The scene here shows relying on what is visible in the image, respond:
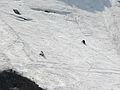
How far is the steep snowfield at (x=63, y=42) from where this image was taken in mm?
15716

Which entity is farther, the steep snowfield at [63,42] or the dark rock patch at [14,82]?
the steep snowfield at [63,42]

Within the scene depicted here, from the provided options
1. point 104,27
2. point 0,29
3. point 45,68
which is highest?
point 104,27

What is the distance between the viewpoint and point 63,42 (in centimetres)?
2017

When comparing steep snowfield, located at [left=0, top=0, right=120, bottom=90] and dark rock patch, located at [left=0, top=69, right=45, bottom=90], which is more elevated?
steep snowfield, located at [left=0, top=0, right=120, bottom=90]

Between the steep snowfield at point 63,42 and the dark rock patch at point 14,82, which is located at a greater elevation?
the steep snowfield at point 63,42

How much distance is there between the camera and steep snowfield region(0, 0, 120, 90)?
51.6ft

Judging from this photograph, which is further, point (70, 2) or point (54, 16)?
point (70, 2)

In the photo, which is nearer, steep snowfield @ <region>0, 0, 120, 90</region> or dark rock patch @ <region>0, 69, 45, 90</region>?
dark rock patch @ <region>0, 69, 45, 90</region>

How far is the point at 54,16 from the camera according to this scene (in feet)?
77.8

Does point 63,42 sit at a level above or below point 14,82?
above

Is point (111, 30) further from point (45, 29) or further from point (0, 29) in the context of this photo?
point (0, 29)

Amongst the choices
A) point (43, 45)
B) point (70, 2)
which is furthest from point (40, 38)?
point (70, 2)

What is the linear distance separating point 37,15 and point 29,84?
9.48 meters

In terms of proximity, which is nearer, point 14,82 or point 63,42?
point 14,82
